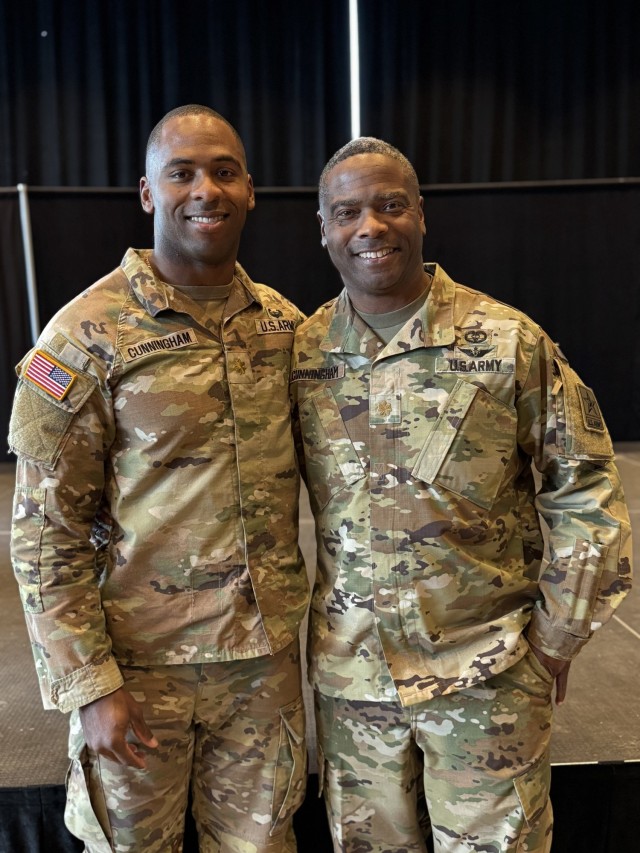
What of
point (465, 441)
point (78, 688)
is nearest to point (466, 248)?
point (465, 441)

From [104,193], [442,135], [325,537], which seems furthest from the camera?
[442,135]

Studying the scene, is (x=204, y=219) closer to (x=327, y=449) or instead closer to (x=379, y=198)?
(x=379, y=198)

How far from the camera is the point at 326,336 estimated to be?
1.47 meters

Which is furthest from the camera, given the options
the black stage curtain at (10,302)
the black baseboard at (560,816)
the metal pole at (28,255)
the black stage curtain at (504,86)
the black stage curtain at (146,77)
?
the black stage curtain at (504,86)

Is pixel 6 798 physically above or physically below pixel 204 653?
below

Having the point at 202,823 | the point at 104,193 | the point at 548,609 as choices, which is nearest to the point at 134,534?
the point at 202,823

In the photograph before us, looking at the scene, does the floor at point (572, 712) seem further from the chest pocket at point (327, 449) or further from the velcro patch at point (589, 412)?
the velcro patch at point (589, 412)

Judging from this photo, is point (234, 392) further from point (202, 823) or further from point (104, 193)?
point (104, 193)

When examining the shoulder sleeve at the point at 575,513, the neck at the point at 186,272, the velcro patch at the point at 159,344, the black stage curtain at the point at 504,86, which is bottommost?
the shoulder sleeve at the point at 575,513

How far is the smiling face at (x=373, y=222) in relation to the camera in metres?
1.35

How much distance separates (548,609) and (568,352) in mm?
5149

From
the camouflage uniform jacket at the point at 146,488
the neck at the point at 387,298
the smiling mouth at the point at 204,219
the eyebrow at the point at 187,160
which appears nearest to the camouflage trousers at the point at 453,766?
the camouflage uniform jacket at the point at 146,488

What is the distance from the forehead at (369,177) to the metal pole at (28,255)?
16.2 feet

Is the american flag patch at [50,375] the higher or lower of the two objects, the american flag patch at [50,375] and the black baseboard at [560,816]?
the higher
